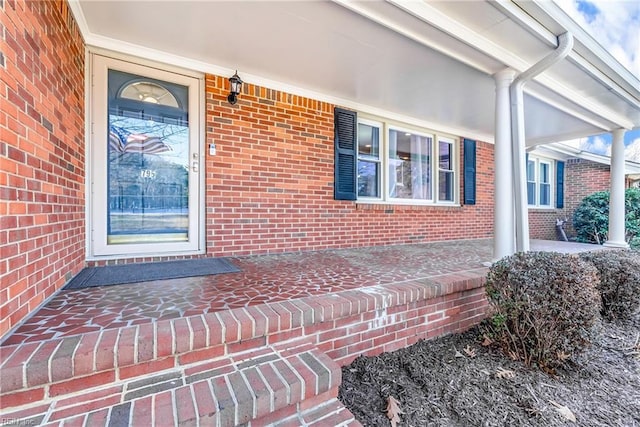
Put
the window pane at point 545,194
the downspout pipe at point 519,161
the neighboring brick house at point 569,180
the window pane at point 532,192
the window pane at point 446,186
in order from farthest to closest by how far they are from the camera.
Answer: the window pane at point 545,194, the neighboring brick house at point 569,180, the window pane at point 532,192, the window pane at point 446,186, the downspout pipe at point 519,161

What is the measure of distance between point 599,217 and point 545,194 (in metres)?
1.24

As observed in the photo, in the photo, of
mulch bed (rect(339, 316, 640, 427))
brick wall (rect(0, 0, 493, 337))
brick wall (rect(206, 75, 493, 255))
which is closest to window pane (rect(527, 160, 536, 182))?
brick wall (rect(0, 0, 493, 337))

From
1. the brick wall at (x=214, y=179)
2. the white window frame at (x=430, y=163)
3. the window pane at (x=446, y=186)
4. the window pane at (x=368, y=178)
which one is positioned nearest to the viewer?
the brick wall at (x=214, y=179)

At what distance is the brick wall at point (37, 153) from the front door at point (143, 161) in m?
0.35

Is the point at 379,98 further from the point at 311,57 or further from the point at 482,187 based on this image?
the point at 482,187

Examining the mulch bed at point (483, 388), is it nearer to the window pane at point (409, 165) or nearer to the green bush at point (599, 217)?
the window pane at point (409, 165)

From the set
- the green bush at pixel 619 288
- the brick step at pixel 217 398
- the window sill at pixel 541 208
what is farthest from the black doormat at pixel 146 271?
the window sill at pixel 541 208

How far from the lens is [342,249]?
4.18m

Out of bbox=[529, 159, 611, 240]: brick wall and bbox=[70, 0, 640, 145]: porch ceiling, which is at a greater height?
bbox=[70, 0, 640, 145]: porch ceiling

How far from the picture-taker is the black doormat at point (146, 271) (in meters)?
2.26

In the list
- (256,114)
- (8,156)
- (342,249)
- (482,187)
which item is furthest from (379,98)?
(8,156)

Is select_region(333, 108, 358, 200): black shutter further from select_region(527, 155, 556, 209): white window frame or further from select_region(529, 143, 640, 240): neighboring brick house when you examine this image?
select_region(529, 143, 640, 240): neighboring brick house

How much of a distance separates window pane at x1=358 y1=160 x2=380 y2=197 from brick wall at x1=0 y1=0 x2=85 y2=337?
3.51 meters

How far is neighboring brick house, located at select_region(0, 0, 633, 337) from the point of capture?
61.3 inches
